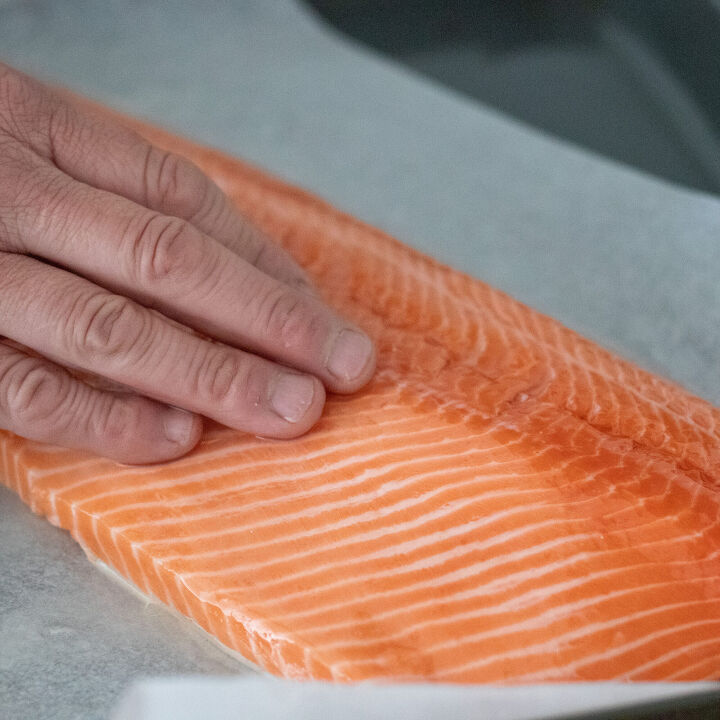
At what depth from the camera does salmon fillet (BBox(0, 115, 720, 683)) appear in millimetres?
1514

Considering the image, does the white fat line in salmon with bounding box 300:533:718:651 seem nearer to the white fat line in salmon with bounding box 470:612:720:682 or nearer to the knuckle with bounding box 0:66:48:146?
the white fat line in salmon with bounding box 470:612:720:682

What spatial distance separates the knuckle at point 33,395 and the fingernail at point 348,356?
0.54m

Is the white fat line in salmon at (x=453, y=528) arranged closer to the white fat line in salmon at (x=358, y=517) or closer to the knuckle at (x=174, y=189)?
the white fat line in salmon at (x=358, y=517)

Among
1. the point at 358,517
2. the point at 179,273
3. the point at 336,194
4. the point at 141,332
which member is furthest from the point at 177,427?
the point at 336,194

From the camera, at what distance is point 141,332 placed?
5.68ft

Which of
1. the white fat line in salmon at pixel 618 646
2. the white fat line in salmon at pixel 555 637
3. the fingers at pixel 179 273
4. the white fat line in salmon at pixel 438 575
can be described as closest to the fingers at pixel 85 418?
the fingers at pixel 179 273

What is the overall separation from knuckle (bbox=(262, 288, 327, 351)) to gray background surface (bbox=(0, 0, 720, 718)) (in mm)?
609

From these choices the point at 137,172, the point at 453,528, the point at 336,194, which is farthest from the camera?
the point at 336,194

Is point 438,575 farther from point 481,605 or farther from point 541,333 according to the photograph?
point 541,333

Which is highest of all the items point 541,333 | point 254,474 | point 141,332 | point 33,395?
point 541,333

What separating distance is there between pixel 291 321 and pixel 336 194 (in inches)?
57.0

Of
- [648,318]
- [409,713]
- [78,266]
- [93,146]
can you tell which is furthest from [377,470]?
[648,318]

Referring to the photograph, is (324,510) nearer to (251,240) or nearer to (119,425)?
(119,425)

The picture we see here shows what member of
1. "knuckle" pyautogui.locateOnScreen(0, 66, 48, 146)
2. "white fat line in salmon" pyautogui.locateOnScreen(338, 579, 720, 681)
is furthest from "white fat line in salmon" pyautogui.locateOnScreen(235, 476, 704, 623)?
"knuckle" pyautogui.locateOnScreen(0, 66, 48, 146)
